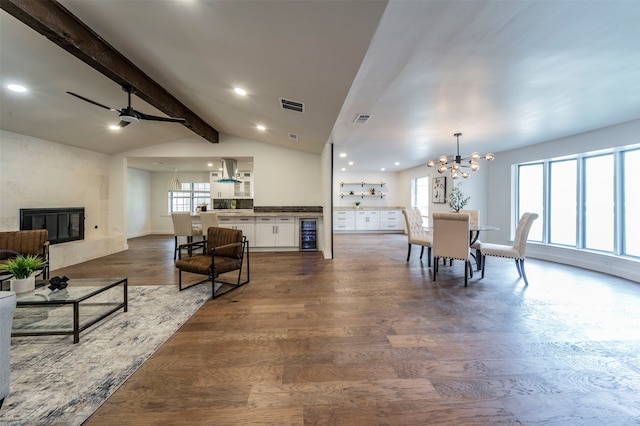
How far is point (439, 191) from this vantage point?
7.44 m

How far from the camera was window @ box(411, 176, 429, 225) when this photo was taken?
28.0 feet

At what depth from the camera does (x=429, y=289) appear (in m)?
3.43

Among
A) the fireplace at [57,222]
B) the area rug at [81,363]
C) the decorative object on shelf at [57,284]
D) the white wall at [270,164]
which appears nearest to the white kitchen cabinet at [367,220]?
the white wall at [270,164]

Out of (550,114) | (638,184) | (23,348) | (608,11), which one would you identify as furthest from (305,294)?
(638,184)

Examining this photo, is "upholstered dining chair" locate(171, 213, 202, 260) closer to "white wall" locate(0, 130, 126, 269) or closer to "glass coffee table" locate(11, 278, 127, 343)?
"white wall" locate(0, 130, 126, 269)

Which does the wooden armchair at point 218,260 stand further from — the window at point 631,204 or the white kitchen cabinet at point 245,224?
the window at point 631,204

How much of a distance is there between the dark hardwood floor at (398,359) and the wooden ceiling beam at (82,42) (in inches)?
117

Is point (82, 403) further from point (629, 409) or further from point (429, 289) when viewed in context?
point (429, 289)

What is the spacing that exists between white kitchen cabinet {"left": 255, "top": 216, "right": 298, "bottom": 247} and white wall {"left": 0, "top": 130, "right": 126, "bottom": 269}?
3509 mm

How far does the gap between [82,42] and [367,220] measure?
28.0ft

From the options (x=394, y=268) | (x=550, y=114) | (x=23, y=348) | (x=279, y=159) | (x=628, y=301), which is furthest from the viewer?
(x=279, y=159)

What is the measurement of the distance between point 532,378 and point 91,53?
192 inches

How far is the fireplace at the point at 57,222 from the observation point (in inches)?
175

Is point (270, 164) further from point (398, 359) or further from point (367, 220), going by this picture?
point (398, 359)
